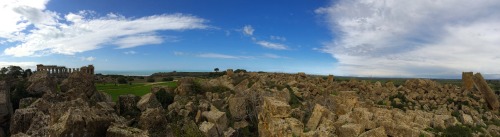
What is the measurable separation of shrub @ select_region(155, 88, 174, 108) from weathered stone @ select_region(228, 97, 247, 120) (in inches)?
311

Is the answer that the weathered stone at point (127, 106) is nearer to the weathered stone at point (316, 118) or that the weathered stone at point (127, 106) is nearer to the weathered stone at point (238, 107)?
the weathered stone at point (238, 107)

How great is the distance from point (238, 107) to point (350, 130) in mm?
16341

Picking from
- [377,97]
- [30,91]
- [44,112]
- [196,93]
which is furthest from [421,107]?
[30,91]

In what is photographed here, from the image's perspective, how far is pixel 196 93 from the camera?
42.3 metres

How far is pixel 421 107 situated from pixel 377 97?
563 centimetres

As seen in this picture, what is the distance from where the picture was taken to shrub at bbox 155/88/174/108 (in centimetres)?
3750

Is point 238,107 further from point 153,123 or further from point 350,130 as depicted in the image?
point 350,130

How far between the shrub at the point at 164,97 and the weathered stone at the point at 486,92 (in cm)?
4193

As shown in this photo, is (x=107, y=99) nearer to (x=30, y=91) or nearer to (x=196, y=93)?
(x=196, y=93)

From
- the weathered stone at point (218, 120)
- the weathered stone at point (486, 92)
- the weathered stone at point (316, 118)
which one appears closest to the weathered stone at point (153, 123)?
the weathered stone at point (218, 120)

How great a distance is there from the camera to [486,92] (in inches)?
2066

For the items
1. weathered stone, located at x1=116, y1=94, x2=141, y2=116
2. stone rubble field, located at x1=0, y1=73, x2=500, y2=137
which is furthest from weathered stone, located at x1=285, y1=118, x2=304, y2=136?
weathered stone, located at x1=116, y1=94, x2=141, y2=116

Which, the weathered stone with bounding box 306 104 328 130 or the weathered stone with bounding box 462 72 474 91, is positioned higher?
the weathered stone with bounding box 462 72 474 91

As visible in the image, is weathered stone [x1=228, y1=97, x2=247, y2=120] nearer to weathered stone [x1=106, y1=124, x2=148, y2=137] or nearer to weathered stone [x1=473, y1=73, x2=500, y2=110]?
weathered stone [x1=106, y1=124, x2=148, y2=137]
